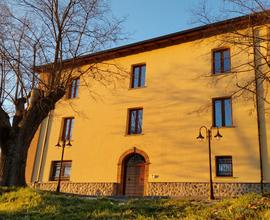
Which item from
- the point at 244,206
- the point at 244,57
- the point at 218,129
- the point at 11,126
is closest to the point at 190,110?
the point at 218,129

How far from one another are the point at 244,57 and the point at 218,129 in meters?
4.09

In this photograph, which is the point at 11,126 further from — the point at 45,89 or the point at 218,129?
the point at 218,129

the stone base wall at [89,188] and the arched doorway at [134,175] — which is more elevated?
the arched doorway at [134,175]

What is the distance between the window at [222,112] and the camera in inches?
681

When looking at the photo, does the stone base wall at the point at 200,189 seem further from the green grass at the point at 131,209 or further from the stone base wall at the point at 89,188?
the green grass at the point at 131,209

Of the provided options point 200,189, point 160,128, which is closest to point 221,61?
point 160,128

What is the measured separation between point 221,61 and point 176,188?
7.40 m

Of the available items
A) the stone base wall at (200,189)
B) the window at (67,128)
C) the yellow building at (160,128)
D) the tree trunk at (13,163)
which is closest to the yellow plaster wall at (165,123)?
the yellow building at (160,128)

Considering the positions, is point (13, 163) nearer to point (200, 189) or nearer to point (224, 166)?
point (200, 189)

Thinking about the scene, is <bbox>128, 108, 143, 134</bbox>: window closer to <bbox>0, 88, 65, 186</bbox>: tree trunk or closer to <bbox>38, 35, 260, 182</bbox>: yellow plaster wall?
<bbox>38, 35, 260, 182</bbox>: yellow plaster wall

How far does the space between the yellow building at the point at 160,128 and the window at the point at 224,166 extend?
5cm

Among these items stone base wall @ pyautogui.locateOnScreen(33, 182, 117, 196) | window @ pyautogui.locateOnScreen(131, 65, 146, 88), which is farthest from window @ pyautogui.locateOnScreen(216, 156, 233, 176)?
window @ pyautogui.locateOnScreen(131, 65, 146, 88)

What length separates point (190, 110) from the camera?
18438 mm

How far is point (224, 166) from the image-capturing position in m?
16.7
